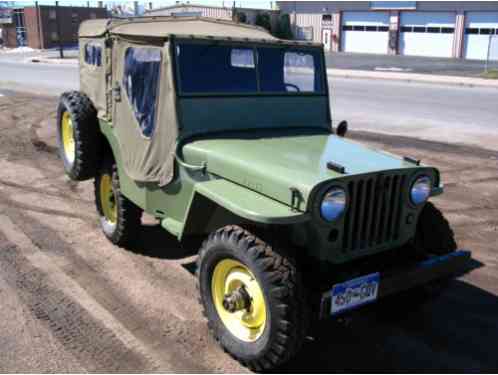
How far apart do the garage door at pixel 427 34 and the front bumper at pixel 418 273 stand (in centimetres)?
3818

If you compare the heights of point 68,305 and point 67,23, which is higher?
point 67,23

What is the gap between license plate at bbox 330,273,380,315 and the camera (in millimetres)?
3270

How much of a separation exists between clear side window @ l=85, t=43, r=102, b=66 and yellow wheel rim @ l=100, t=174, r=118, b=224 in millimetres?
1163

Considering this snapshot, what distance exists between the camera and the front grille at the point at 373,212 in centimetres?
348

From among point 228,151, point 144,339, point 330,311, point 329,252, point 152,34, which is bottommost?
point 144,339

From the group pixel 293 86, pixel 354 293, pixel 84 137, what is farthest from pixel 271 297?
pixel 84 137

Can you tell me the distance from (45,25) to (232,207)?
52889 mm

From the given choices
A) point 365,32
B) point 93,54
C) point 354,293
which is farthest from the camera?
point 365,32

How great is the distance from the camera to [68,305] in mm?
4332

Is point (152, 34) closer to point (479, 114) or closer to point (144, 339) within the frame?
point (144, 339)

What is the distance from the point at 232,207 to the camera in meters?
3.36

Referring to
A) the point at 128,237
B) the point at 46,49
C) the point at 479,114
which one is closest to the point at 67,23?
the point at 46,49

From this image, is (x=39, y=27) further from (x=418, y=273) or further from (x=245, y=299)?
(x=418, y=273)

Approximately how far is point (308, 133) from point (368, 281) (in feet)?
5.63
